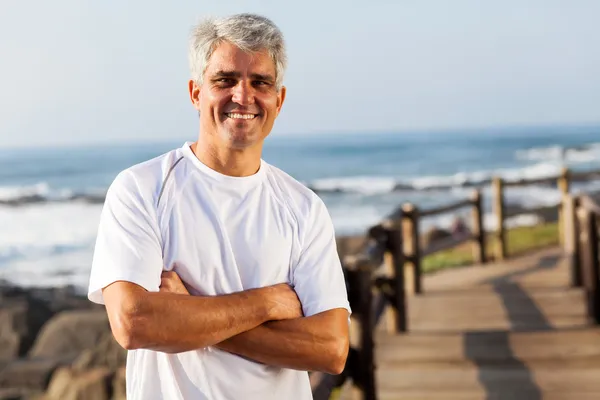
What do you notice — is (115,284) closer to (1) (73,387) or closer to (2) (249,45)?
(2) (249,45)

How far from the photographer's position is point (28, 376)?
9.09 m

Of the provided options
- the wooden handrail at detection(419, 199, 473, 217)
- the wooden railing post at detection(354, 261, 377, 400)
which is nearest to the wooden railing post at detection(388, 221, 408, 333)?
the wooden handrail at detection(419, 199, 473, 217)

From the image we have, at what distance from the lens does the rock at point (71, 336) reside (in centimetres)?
1038

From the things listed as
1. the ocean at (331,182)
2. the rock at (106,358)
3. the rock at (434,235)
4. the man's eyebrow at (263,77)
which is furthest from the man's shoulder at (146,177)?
the rock at (434,235)

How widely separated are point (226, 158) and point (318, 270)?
0.29 meters

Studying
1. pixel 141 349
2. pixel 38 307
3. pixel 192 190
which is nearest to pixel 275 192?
pixel 192 190

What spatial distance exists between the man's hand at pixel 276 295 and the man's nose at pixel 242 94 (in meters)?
0.34

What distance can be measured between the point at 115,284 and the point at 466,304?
16.9 feet

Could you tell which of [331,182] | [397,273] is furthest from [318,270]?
[331,182]

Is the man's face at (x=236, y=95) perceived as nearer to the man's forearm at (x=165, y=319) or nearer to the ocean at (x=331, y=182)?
the man's forearm at (x=165, y=319)

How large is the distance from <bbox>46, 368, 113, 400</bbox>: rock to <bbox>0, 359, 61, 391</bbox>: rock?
129cm

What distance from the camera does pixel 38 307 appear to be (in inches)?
516

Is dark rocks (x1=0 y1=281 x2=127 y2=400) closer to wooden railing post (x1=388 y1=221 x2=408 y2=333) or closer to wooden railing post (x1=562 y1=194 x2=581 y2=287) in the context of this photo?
wooden railing post (x1=388 y1=221 x2=408 y2=333)

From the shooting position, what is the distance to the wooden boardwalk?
4277 mm
